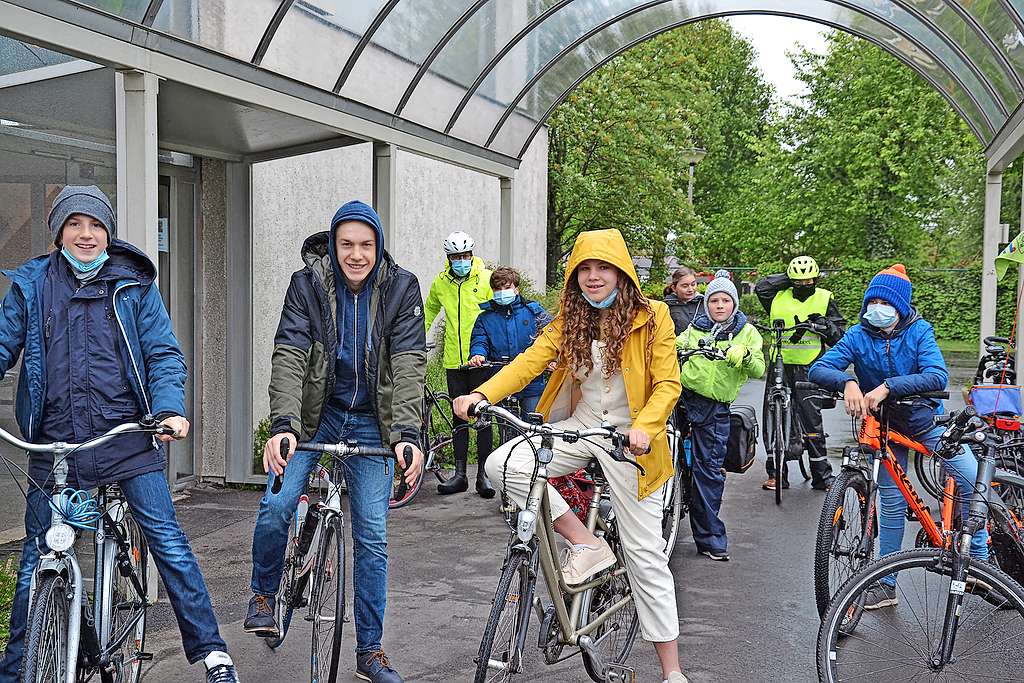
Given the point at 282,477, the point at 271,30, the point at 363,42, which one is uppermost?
the point at 363,42

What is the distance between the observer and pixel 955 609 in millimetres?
4207

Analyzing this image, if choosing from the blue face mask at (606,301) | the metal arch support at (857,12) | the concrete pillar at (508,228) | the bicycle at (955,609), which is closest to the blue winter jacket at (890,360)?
the bicycle at (955,609)

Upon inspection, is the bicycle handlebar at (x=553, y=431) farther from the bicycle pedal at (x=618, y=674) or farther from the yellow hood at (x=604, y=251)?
A: the bicycle pedal at (x=618, y=674)

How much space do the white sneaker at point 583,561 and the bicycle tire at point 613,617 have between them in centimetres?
10

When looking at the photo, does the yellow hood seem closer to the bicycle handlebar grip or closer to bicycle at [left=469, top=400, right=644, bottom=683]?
bicycle at [left=469, top=400, right=644, bottom=683]

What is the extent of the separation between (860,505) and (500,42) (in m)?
6.33

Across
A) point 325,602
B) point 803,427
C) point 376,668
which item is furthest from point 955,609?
point 803,427

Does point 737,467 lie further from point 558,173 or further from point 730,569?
point 558,173

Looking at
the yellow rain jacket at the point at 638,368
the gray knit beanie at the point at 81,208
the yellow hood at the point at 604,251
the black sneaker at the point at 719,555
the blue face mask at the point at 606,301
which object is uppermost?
the gray knit beanie at the point at 81,208

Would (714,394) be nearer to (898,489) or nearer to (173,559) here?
(898,489)

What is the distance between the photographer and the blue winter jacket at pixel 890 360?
5504mm

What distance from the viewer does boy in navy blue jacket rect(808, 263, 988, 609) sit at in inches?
214

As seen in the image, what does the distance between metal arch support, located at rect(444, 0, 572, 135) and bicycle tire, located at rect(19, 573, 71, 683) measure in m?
6.78

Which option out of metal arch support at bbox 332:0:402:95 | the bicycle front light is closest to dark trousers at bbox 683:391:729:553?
metal arch support at bbox 332:0:402:95
